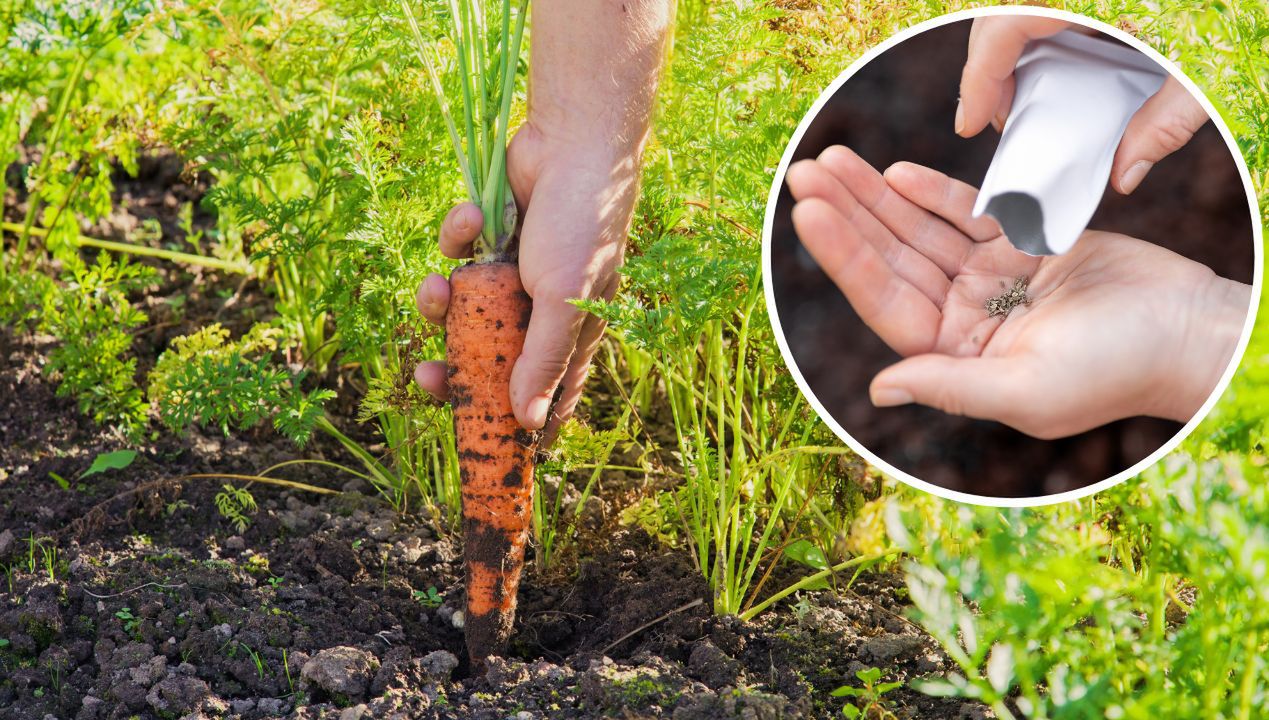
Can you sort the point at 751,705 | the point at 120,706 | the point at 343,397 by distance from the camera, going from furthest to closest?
the point at 343,397 < the point at 120,706 < the point at 751,705

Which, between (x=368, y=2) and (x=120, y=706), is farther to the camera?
(x=368, y=2)

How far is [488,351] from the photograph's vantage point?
2064mm

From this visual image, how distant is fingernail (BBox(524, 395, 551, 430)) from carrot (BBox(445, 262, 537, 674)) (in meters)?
0.11

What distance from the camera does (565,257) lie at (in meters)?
1.88

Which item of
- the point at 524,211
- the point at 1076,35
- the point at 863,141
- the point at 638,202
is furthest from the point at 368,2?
the point at 1076,35

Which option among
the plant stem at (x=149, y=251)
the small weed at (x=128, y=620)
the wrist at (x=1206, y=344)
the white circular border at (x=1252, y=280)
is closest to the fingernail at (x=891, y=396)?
the white circular border at (x=1252, y=280)

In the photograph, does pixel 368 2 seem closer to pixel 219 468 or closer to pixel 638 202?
pixel 638 202

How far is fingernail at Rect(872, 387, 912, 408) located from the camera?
1454 mm

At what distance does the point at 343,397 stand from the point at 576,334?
132 cm

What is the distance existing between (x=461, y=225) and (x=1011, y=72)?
98 centimetres

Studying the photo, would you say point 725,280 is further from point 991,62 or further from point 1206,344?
point 1206,344

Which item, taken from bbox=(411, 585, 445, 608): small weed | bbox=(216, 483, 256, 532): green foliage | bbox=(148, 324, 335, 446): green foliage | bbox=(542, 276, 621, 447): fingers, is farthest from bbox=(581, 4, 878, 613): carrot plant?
bbox=(216, 483, 256, 532): green foliage

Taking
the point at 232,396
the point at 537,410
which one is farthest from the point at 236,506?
the point at 537,410

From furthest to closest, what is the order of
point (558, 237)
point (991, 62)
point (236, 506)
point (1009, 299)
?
point (236, 506) < point (558, 237) < point (1009, 299) < point (991, 62)
